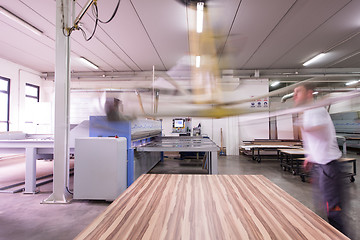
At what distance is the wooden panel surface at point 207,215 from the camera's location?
0.75 meters

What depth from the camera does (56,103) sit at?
8.97 ft

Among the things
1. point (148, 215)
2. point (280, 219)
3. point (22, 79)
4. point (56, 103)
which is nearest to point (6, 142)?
point (56, 103)

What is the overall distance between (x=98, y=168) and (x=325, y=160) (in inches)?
102

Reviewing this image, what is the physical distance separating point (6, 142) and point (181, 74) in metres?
5.55

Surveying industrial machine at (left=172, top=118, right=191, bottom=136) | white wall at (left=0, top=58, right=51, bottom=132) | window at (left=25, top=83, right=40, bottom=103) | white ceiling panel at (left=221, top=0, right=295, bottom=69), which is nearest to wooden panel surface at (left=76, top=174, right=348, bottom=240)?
white ceiling panel at (left=221, top=0, right=295, bottom=69)

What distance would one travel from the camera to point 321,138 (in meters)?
1.66

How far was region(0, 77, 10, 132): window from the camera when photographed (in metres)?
5.78

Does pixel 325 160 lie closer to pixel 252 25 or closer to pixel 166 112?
pixel 166 112

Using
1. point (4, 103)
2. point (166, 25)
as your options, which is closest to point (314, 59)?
point (166, 25)

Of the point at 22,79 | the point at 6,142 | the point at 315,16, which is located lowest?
the point at 6,142

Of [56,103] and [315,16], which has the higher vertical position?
[315,16]

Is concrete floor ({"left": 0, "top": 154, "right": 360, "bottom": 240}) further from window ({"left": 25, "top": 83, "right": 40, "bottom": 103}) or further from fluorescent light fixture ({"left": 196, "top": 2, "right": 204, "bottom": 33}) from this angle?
window ({"left": 25, "top": 83, "right": 40, "bottom": 103})

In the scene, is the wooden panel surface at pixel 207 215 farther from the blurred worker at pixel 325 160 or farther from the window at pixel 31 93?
the window at pixel 31 93

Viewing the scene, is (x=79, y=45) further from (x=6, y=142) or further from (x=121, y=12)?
(x=6, y=142)
